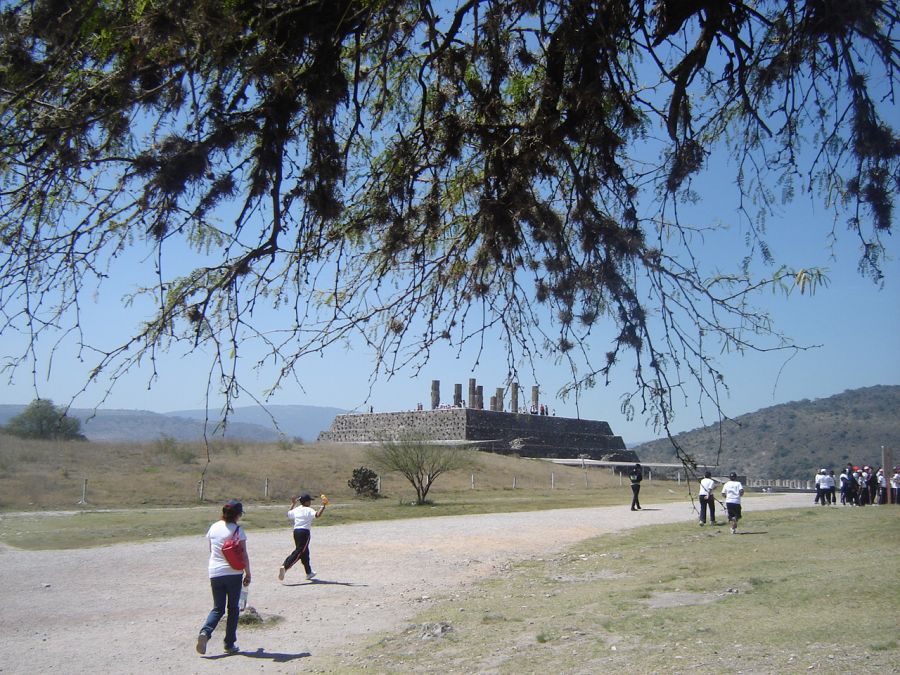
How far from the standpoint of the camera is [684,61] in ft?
15.5

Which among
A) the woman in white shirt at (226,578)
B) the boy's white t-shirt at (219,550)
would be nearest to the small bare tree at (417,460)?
the woman in white shirt at (226,578)

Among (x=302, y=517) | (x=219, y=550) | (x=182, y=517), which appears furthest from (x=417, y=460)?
(x=219, y=550)

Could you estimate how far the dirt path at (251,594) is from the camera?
8.06 metres

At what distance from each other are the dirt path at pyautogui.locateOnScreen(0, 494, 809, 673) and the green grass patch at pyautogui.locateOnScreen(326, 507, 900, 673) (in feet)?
2.78

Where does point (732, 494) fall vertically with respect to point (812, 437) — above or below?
below

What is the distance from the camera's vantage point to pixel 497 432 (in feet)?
185

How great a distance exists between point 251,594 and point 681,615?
612 cm

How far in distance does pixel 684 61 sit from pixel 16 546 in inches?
646

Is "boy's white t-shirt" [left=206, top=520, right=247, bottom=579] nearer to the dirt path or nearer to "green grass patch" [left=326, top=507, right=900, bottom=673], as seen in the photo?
the dirt path

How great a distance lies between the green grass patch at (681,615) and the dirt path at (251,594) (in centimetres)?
85

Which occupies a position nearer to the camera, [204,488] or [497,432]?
[204,488]

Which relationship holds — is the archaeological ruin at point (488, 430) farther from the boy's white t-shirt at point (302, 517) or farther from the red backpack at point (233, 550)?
the red backpack at point (233, 550)

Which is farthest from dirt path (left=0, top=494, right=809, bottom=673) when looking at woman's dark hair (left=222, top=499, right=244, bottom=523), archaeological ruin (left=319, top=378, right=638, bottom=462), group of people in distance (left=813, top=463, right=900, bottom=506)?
archaeological ruin (left=319, top=378, right=638, bottom=462)

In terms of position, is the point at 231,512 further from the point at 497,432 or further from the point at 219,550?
the point at 497,432
